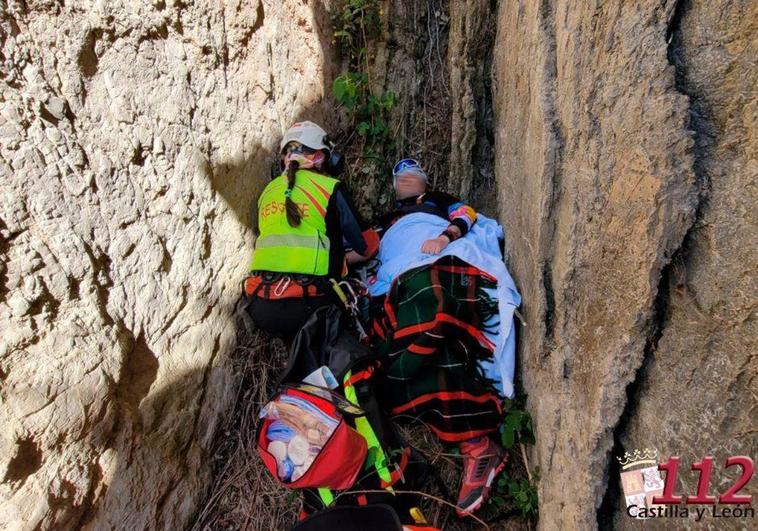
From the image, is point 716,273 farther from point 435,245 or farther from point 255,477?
point 255,477

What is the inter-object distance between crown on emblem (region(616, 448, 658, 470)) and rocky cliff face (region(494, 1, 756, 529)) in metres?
0.03

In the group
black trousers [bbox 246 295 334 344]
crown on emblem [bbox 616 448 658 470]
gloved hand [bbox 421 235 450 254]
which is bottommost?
black trousers [bbox 246 295 334 344]

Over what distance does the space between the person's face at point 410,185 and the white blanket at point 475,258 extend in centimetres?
24

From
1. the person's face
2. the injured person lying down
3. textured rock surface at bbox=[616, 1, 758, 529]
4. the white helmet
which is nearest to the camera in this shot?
textured rock surface at bbox=[616, 1, 758, 529]

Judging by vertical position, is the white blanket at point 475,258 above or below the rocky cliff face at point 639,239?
below

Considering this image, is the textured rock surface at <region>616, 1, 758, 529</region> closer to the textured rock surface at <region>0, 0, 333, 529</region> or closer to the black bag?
the black bag

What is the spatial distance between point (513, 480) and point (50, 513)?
74.5 inches

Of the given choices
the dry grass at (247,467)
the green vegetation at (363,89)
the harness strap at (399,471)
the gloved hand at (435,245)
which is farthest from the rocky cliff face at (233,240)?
the green vegetation at (363,89)

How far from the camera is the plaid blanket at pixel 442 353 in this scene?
231 cm

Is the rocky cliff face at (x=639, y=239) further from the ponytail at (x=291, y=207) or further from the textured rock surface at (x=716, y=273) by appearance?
the ponytail at (x=291, y=207)

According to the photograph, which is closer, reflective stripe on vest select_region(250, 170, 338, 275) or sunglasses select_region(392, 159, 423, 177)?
reflective stripe on vest select_region(250, 170, 338, 275)

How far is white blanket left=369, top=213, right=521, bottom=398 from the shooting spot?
2375mm

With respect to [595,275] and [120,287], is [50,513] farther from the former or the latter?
[595,275]

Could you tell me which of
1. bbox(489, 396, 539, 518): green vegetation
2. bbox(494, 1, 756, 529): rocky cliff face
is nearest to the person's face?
bbox(494, 1, 756, 529): rocky cliff face
